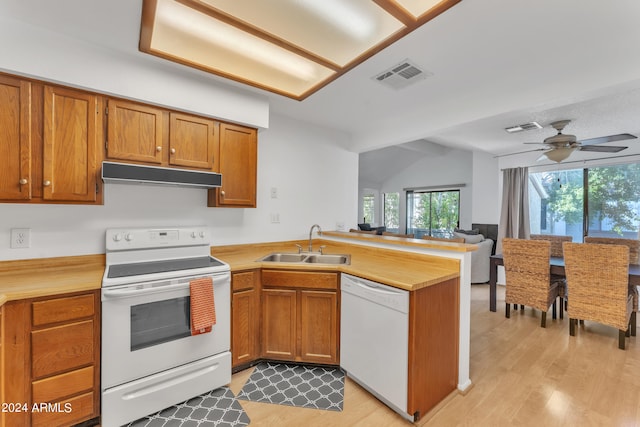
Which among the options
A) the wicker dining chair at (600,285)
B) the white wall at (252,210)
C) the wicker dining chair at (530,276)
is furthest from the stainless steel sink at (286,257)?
the wicker dining chair at (600,285)

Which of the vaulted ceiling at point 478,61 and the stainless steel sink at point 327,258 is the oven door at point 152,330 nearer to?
the stainless steel sink at point 327,258

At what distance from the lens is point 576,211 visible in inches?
198

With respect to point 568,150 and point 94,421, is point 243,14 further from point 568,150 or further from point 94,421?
point 568,150

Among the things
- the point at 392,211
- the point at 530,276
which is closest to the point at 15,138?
the point at 530,276

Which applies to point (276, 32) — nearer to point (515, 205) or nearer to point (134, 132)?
point (134, 132)

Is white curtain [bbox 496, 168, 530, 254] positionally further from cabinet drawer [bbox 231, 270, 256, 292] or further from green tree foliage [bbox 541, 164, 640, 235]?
cabinet drawer [bbox 231, 270, 256, 292]

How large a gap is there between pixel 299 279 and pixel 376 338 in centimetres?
74

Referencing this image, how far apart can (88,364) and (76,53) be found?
6.49 feet

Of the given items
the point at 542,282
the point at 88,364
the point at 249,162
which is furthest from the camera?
the point at 542,282

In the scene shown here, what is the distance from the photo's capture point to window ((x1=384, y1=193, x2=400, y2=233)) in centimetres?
911

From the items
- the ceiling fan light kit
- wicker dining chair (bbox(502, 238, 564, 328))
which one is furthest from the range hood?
the ceiling fan light kit

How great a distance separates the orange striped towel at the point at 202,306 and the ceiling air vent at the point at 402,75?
6.81 ft

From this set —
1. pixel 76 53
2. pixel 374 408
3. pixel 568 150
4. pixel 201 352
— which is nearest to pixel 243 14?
pixel 76 53

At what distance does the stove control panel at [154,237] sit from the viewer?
2168 mm
